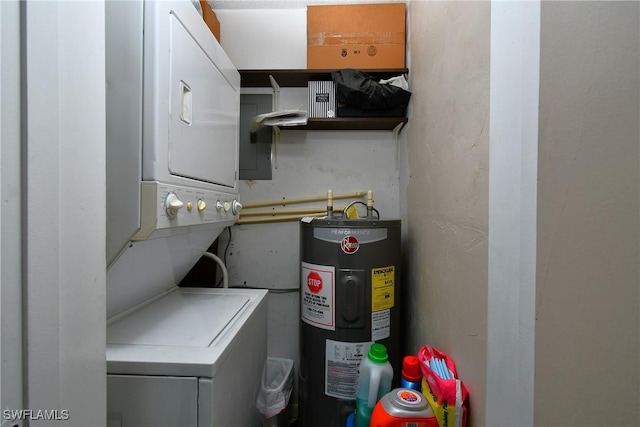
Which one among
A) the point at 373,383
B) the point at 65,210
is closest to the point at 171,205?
the point at 65,210

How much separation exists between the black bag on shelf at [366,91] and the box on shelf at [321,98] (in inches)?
4.2

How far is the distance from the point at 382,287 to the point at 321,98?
121cm

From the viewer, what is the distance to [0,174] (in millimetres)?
339

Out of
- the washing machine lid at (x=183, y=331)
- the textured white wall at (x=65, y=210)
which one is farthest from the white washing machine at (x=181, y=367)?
the textured white wall at (x=65, y=210)

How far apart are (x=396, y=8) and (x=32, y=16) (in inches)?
72.8

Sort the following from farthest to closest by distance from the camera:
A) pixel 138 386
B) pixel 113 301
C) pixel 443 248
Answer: pixel 443 248, pixel 113 301, pixel 138 386

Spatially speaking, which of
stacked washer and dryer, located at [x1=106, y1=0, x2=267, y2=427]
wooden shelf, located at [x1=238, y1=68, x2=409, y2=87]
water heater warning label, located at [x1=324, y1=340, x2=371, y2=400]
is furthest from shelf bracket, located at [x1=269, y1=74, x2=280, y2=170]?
water heater warning label, located at [x1=324, y1=340, x2=371, y2=400]

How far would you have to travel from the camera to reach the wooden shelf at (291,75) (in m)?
1.66

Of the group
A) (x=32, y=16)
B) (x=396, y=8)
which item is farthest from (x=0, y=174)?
(x=396, y=8)

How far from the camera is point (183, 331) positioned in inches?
35.9

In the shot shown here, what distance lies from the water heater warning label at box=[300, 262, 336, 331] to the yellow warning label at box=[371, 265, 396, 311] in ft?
0.65

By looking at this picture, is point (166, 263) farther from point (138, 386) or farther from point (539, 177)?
point (539, 177)

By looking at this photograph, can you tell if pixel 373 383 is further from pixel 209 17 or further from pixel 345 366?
pixel 209 17

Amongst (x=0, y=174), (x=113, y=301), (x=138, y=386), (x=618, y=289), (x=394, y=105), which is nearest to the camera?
(x=0, y=174)
